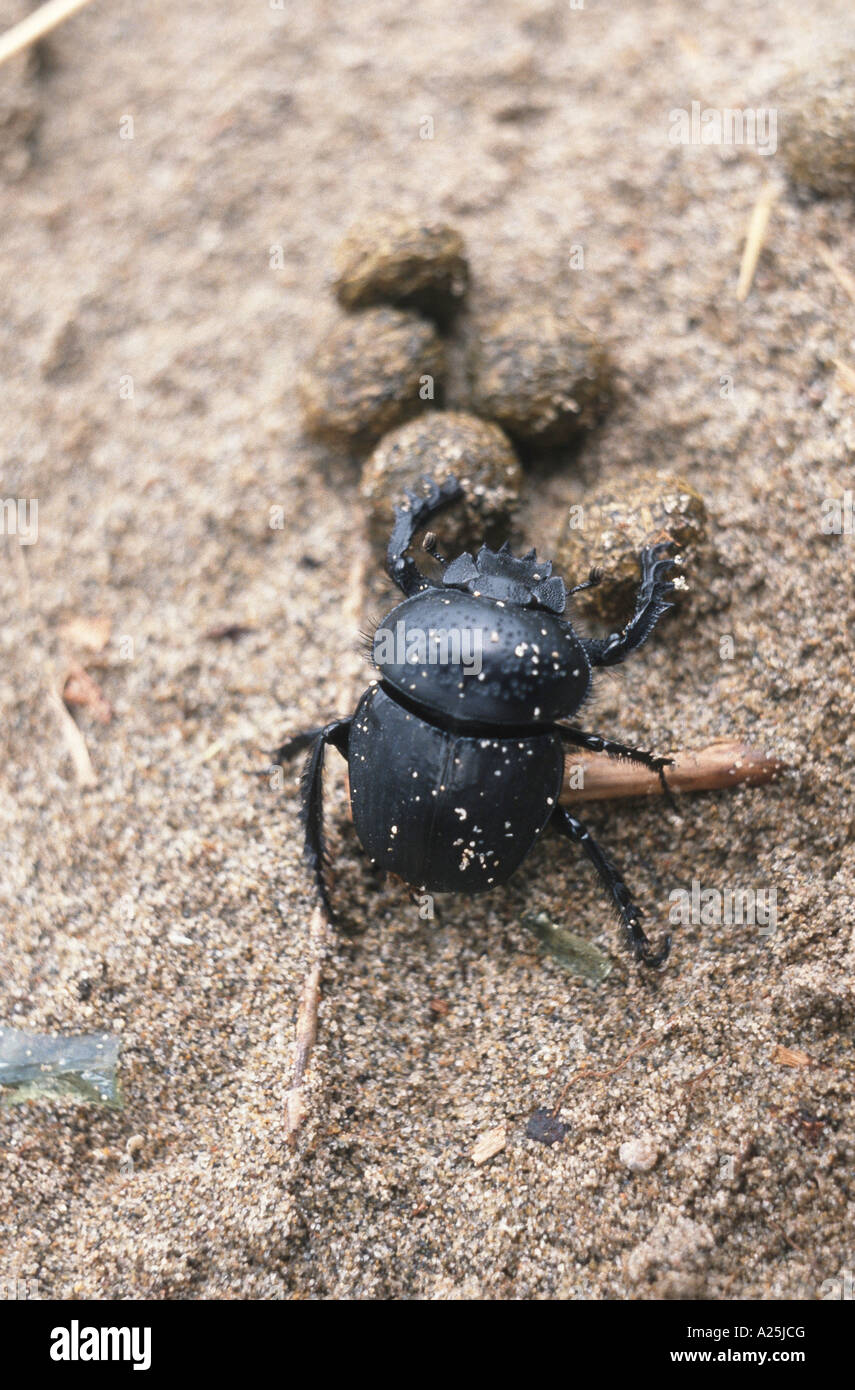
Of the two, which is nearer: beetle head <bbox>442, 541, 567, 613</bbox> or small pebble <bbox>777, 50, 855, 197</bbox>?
beetle head <bbox>442, 541, 567, 613</bbox>

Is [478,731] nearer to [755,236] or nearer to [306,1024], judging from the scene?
[306,1024]

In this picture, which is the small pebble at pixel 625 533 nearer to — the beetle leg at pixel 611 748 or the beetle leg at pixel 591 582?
the beetle leg at pixel 591 582

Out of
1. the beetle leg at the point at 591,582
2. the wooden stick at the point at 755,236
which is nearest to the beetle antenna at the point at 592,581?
the beetle leg at the point at 591,582

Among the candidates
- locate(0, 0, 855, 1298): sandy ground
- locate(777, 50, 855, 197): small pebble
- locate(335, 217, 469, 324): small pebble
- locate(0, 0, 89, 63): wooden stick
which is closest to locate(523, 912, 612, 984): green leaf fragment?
locate(0, 0, 855, 1298): sandy ground

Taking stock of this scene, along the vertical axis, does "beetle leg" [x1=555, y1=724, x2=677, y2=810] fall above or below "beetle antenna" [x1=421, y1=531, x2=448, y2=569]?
below

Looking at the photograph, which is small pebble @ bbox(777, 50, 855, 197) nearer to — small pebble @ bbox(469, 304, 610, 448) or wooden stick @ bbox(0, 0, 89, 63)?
small pebble @ bbox(469, 304, 610, 448)

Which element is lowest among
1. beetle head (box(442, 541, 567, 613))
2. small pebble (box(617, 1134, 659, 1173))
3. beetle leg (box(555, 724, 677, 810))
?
small pebble (box(617, 1134, 659, 1173))
